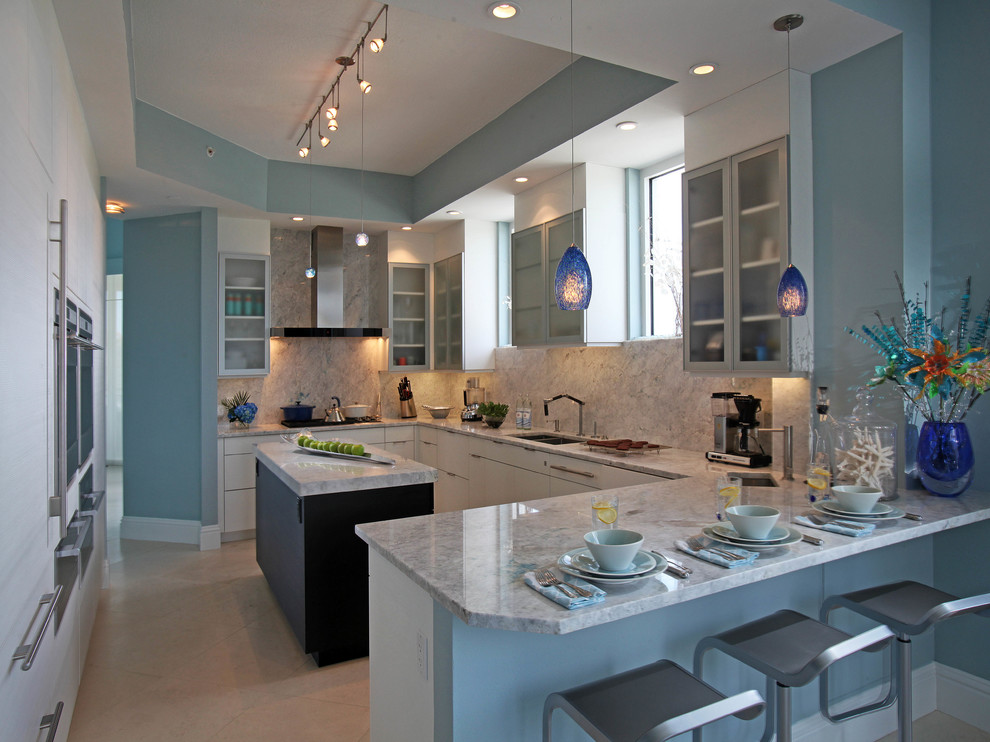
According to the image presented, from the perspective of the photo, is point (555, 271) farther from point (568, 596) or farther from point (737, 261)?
point (568, 596)

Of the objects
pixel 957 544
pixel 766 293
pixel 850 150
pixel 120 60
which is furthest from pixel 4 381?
pixel 957 544

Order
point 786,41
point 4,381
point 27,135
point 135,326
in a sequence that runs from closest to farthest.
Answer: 1. point 4,381
2. point 27,135
3. point 786,41
4. point 135,326

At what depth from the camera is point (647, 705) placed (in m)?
1.42

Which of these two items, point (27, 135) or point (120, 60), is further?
point (120, 60)

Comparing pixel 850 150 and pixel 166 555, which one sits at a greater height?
pixel 850 150

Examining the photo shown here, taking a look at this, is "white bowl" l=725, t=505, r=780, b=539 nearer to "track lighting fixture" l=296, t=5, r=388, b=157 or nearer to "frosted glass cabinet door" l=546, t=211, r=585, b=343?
"frosted glass cabinet door" l=546, t=211, r=585, b=343

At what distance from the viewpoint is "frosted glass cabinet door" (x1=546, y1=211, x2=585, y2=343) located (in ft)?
13.5

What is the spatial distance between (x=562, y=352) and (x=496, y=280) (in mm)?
1250

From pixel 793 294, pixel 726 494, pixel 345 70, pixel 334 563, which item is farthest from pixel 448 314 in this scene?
pixel 726 494

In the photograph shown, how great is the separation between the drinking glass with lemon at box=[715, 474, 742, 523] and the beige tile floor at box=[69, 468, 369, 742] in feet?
5.39

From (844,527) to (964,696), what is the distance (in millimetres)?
1294

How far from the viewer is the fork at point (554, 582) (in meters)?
1.41

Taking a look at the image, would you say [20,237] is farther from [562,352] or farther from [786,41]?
[562,352]

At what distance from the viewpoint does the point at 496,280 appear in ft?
19.4
